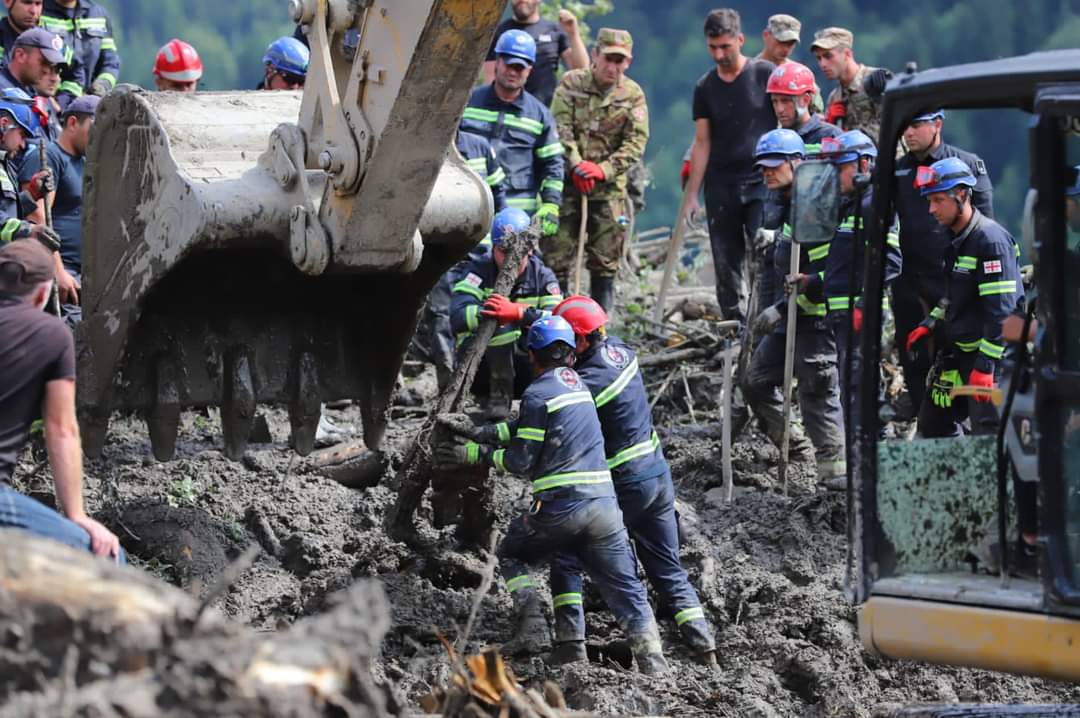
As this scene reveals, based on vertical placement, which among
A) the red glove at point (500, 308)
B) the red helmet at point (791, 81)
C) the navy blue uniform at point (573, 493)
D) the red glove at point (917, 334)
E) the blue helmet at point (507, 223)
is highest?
the red helmet at point (791, 81)

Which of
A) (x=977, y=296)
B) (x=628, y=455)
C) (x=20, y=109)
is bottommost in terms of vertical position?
(x=628, y=455)

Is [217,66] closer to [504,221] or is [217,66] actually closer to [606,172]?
[606,172]

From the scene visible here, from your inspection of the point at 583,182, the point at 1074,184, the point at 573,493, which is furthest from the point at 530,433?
the point at 583,182

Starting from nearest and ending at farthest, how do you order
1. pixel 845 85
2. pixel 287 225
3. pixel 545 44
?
pixel 287 225 → pixel 845 85 → pixel 545 44

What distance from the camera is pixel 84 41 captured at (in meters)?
11.0

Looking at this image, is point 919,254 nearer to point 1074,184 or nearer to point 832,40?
point 832,40

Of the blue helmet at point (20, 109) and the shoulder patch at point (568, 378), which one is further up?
the blue helmet at point (20, 109)

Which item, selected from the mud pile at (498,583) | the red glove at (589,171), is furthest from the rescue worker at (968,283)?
the red glove at (589,171)

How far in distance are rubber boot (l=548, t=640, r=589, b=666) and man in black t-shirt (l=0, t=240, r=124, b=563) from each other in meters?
2.85

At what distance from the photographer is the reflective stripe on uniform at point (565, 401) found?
7633 mm

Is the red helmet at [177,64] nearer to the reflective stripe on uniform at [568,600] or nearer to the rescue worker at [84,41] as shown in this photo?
the rescue worker at [84,41]

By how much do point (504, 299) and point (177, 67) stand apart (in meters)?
2.57

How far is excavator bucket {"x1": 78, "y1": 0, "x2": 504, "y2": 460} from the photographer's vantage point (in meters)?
6.46

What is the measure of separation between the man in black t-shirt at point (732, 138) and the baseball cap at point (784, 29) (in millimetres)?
469
